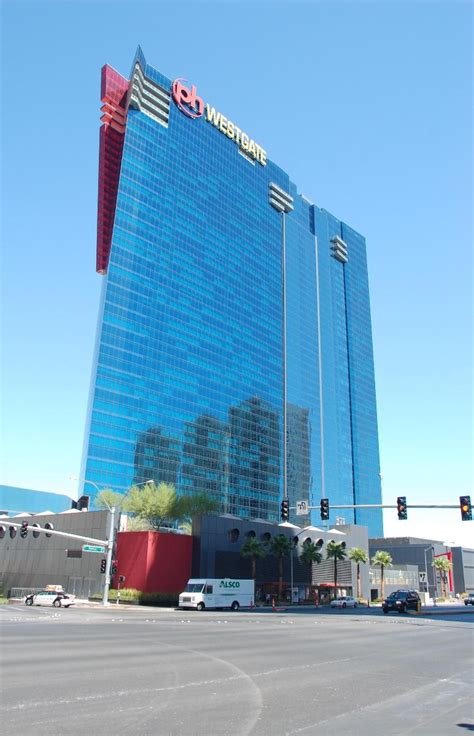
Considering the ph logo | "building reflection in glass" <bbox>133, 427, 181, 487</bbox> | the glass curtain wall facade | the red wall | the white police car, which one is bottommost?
the white police car

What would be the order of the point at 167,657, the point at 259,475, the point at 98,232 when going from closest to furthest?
the point at 167,657 → the point at 98,232 → the point at 259,475

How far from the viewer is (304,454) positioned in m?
195

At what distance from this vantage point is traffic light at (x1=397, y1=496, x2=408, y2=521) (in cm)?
3531

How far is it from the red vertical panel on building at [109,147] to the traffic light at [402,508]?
137 meters

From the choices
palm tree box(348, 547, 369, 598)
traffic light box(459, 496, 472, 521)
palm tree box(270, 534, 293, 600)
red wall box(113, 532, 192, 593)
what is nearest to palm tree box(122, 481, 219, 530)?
palm tree box(270, 534, 293, 600)

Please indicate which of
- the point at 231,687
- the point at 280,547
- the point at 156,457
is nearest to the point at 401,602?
the point at 280,547

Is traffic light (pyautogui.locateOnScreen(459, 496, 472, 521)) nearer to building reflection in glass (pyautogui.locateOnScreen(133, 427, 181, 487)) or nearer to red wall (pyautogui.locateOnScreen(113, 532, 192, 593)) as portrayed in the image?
red wall (pyautogui.locateOnScreen(113, 532, 192, 593))

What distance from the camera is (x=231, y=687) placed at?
41.0ft

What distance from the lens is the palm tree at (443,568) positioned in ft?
444

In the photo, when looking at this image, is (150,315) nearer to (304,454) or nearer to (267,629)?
(304,454)

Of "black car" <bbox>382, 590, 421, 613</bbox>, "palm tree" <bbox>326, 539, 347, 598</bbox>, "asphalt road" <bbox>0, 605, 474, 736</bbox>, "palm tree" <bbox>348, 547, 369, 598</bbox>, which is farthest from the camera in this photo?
"palm tree" <bbox>348, 547, 369, 598</bbox>

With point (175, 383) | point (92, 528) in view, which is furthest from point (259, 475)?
point (92, 528)

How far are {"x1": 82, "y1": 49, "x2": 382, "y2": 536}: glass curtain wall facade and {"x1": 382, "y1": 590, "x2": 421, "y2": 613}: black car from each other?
79.6 m

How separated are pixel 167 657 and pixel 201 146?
175806 mm
